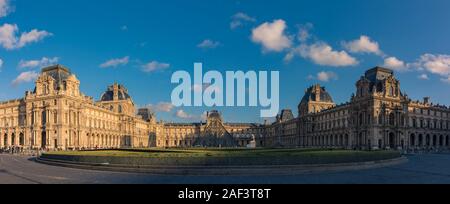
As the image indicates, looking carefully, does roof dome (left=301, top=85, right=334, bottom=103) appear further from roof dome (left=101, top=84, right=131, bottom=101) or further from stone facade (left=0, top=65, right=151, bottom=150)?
stone facade (left=0, top=65, right=151, bottom=150)

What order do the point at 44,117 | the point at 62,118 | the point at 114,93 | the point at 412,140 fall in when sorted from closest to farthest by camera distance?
1. the point at 62,118
2. the point at 44,117
3. the point at 412,140
4. the point at 114,93

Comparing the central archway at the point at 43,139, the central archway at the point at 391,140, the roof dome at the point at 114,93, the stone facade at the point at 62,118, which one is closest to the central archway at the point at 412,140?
the central archway at the point at 391,140

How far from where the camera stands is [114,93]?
133m

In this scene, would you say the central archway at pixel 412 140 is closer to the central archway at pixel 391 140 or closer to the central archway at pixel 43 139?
the central archway at pixel 391 140

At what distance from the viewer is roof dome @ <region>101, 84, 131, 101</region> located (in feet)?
436

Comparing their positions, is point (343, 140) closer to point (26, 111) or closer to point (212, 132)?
point (212, 132)

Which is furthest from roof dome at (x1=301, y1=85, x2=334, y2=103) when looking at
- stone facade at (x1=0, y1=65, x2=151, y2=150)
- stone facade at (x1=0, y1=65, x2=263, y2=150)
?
stone facade at (x1=0, y1=65, x2=151, y2=150)

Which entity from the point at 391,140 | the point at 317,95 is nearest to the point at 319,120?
the point at 317,95

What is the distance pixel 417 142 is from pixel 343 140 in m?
18.6

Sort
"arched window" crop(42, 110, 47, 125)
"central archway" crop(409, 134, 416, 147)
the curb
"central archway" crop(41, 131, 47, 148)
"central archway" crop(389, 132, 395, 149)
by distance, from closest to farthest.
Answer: the curb < "arched window" crop(42, 110, 47, 125) < "central archway" crop(41, 131, 47, 148) < "central archway" crop(389, 132, 395, 149) < "central archway" crop(409, 134, 416, 147)

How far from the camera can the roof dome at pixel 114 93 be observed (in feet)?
436

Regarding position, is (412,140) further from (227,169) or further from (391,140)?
(227,169)

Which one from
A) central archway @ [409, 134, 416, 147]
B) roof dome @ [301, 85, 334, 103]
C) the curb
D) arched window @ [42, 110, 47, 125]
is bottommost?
central archway @ [409, 134, 416, 147]

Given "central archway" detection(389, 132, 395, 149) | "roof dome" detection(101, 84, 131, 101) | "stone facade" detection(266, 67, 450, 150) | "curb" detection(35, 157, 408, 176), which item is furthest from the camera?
→ "roof dome" detection(101, 84, 131, 101)
